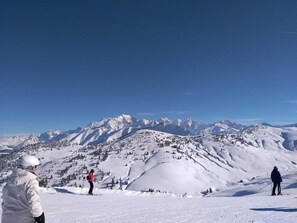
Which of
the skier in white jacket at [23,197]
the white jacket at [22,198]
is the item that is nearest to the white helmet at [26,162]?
the skier in white jacket at [23,197]

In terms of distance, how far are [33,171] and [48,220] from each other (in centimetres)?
974

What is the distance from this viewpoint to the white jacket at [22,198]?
6953mm

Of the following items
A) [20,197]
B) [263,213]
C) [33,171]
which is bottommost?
[263,213]

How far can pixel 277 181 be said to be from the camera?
32500mm

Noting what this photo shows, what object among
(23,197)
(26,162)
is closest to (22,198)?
(23,197)

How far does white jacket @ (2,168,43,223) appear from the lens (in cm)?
695

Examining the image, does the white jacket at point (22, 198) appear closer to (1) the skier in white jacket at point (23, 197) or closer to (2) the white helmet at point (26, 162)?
(1) the skier in white jacket at point (23, 197)

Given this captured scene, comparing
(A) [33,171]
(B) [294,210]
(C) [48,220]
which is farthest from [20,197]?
(B) [294,210]

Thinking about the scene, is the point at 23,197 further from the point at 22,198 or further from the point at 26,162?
the point at 26,162

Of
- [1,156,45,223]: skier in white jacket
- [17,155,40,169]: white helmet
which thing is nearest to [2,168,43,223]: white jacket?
[1,156,45,223]: skier in white jacket

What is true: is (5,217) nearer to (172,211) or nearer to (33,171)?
(33,171)

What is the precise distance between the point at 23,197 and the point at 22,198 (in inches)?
1.5

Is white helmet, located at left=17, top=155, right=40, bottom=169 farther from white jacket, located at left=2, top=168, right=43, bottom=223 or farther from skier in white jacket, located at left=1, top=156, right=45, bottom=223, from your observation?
white jacket, located at left=2, top=168, right=43, bottom=223

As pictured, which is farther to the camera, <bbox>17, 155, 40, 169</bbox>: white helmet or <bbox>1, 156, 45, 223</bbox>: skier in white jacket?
<bbox>17, 155, 40, 169</bbox>: white helmet
